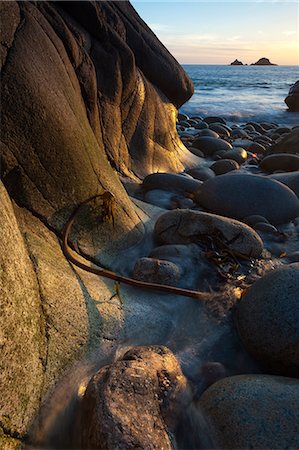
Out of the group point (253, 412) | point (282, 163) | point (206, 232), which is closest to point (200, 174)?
point (282, 163)

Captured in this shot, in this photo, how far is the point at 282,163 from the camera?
27.3 ft

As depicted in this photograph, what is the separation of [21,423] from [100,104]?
433 cm

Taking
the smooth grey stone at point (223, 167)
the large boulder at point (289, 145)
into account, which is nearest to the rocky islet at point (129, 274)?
the smooth grey stone at point (223, 167)

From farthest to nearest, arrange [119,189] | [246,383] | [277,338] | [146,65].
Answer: [146,65] → [119,189] → [277,338] → [246,383]

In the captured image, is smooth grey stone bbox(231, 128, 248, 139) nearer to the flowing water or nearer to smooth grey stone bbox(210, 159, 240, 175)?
smooth grey stone bbox(210, 159, 240, 175)

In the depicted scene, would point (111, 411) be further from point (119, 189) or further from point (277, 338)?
point (119, 189)

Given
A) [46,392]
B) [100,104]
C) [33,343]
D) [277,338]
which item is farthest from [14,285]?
[100,104]

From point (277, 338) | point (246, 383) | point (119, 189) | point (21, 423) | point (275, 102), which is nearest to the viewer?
point (21, 423)

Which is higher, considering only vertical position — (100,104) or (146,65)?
(146,65)

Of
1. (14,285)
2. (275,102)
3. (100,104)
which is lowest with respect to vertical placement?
(275,102)

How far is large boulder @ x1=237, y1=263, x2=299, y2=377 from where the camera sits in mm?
2488

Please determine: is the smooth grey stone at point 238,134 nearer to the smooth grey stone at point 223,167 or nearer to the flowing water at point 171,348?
the smooth grey stone at point 223,167

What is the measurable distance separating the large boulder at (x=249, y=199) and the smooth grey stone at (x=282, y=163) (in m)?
3.16

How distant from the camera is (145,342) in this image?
2656 millimetres
